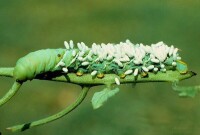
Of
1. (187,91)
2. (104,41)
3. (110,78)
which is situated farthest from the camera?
(104,41)

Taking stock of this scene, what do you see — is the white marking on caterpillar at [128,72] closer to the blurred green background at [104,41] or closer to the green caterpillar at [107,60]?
the green caterpillar at [107,60]

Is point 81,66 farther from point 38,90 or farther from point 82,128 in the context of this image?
point 38,90

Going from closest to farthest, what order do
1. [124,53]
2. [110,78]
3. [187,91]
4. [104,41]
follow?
[187,91], [110,78], [124,53], [104,41]

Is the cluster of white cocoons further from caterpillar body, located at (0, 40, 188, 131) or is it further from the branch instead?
the branch

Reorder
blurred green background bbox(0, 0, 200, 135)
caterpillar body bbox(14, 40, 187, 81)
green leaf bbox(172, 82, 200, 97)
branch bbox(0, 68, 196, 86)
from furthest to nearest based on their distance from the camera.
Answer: blurred green background bbox(0, 0, 200, 135) < caterpillar body bbox(14, 40, 187, 81) < branch bbox(0, 68, 196, 86) < green leaf bbox(172, 82, 200, 97)

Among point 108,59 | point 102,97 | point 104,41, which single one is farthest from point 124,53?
point 104,41

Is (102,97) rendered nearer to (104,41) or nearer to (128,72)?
(128,72)

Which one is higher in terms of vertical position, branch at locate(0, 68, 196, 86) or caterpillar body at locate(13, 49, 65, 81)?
caterpillar body at locate(13, 49, 65, 81)

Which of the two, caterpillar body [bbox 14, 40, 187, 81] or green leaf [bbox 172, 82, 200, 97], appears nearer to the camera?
green leaf [bbox 172, 82, 200, 97]

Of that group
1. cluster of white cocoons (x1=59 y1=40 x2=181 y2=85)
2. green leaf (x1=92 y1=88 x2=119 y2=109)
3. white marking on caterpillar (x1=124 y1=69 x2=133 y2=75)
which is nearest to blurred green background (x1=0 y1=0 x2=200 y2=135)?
cluster of white cocoons (x1=59 y1=40 x2=181 y2=85)
